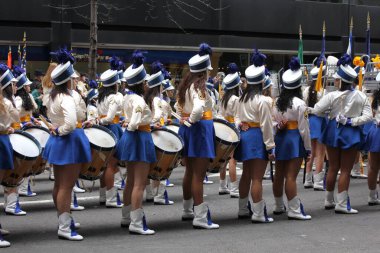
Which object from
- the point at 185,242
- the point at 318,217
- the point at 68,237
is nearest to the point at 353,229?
the point at 318,217

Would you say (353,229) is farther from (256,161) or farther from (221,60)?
(221,60)

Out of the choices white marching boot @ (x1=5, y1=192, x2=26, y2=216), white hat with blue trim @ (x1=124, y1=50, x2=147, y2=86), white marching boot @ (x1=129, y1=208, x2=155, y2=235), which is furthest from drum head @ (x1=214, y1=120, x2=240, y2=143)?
white marching boot @ (x1=5, y1=192, x2=26, y2=216)

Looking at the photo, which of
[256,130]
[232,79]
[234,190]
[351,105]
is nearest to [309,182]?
[234,190]

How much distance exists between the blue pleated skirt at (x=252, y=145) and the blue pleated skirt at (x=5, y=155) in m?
2.98

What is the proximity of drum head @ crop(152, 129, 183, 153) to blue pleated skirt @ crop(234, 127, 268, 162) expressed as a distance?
2.90 ft

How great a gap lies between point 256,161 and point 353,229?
1.50m

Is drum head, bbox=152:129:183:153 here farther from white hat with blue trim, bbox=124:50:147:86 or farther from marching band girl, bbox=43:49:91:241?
marching band girl, bbox=43:49:91:241

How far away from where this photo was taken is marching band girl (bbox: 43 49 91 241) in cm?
834

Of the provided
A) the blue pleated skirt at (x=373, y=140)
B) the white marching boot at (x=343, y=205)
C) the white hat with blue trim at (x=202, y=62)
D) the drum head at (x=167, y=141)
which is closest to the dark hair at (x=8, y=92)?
the drum head at (x=167, y=141)

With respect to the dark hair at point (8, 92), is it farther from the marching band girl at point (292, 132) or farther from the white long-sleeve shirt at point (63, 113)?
the marching band girl at point (292, 132)

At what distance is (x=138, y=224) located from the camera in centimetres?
886

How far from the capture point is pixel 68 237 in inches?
336

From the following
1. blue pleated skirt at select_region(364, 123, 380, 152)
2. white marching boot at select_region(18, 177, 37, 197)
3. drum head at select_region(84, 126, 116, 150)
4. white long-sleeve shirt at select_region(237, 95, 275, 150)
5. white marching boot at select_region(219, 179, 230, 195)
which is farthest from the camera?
white marching boot at select_region(219, 179, 230, 195)

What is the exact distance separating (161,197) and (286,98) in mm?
2783
